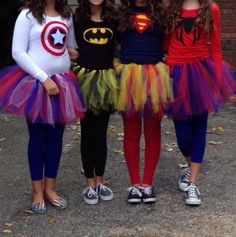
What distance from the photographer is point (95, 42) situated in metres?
4.38

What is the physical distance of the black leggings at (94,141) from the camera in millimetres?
4535

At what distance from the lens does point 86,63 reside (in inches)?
175

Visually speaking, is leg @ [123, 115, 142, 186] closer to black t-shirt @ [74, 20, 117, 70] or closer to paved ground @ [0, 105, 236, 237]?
paved ground @ [0, 105, 236, 237]

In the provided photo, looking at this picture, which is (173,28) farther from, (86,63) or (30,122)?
(30,122)

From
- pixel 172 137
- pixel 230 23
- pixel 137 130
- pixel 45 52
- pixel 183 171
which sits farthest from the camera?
pixel 230 23

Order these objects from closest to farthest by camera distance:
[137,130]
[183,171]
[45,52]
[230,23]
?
[45,52] → [137,130] → [183,171] → [230,23]

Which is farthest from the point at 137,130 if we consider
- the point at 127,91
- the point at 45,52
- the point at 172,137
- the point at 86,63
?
the point at 172,137

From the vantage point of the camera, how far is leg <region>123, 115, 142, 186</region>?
4.61 m

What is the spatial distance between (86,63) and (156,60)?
0.54 m

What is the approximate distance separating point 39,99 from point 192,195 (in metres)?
1.47

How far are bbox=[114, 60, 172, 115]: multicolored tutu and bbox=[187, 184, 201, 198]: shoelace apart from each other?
77cm

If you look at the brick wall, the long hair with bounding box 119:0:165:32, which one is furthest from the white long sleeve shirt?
the brick wall

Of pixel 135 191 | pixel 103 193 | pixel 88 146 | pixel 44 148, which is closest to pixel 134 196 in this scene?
pixel 135 191

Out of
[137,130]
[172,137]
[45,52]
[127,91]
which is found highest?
[45,52]
